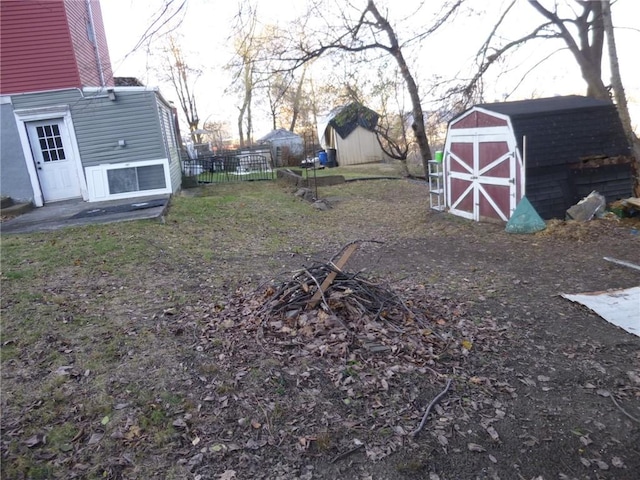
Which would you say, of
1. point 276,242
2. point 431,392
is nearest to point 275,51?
point 276,242

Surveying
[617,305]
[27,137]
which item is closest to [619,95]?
[617,305]

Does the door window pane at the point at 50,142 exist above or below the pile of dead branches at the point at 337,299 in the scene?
above

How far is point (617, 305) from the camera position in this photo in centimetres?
543

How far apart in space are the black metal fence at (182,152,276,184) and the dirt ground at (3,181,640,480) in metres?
15.9

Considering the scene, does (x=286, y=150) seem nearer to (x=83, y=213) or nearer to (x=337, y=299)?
(x=83, y=213)

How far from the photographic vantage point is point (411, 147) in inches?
965

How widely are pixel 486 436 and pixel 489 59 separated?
1106 cm

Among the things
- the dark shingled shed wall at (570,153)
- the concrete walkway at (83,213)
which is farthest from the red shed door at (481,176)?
the concrete walkway at (83,213)

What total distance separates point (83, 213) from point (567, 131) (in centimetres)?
1059

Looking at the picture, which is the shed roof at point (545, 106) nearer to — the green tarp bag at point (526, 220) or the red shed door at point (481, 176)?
the red shed door at point (481, 176)

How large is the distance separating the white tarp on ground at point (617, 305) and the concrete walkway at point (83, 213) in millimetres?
7726

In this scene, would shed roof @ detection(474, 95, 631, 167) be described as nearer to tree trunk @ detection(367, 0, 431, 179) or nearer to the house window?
tree trunk @ detection(367, 0, 431, 179)

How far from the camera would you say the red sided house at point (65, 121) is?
1162cm

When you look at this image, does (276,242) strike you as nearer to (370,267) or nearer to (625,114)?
(370,267)
